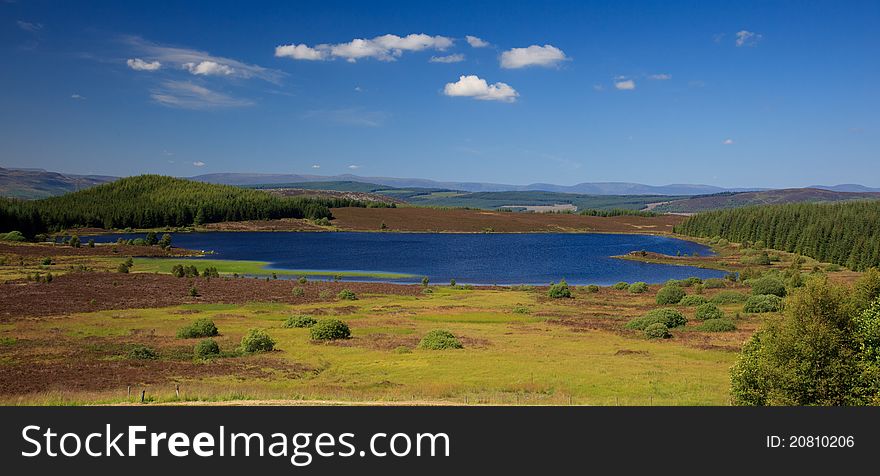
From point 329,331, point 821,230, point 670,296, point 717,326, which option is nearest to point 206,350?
point 329,331

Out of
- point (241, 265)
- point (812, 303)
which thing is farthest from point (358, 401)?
point (241, 265)

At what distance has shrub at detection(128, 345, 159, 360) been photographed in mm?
41906

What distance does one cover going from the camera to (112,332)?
53.5m

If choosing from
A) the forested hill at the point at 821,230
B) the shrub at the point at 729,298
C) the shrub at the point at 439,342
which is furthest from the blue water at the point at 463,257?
the shrub at the point at 439,342

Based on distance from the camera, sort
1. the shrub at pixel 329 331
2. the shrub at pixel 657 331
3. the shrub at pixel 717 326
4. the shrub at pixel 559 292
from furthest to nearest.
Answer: the shrub at pixel 559 292 → the shrub at pixel 717 326 → the shrub at pixel 657 331 → the shrub at pixel 329 331

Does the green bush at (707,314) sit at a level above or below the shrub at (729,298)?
above

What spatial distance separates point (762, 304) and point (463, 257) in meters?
87.2

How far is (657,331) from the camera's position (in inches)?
2117

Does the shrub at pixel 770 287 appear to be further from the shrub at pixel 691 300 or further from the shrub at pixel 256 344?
the shrub at pixel 256 344

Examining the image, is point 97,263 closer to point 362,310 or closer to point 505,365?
point 362,310

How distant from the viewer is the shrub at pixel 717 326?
185 ft

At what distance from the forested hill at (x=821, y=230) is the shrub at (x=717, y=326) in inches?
2695

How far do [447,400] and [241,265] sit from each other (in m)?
107

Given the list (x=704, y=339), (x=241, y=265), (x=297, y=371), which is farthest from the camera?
(x=241, y=265)
